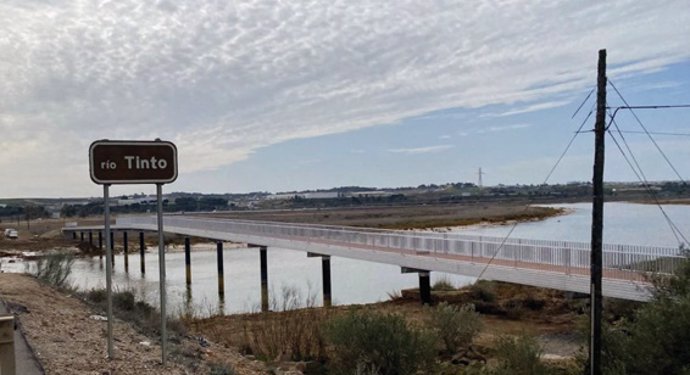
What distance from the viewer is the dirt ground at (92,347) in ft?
25.4

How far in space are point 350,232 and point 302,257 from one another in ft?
85.0

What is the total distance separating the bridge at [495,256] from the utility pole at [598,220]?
14.6 feet

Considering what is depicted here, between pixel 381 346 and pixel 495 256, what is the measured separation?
32.2 ft

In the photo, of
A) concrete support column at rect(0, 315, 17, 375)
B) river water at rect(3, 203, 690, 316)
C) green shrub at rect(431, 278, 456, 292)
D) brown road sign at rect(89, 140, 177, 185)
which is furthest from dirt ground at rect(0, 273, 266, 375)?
green shrub at rect(431, 278, 456, 292)

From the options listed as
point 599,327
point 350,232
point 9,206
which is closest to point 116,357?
point 599,327

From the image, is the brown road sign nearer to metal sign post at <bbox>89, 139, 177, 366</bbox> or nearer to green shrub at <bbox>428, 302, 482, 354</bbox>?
metal sign post at <bbox>89, 139, 177, 366</bbox>

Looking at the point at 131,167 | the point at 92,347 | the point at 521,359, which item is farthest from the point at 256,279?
the point at 131,167

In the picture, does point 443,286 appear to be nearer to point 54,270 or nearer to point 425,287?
point 425,287

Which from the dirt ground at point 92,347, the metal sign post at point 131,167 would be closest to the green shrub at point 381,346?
the dirt ground at point 92,347

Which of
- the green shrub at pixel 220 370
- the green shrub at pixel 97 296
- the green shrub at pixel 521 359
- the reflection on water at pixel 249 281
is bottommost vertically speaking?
the reflection on water at pixel 249 281

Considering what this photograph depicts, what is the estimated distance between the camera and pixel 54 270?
24203 mm

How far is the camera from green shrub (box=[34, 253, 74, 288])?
2286cm

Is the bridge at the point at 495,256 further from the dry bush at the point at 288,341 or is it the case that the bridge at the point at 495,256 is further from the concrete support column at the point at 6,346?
the concrete support column at the point at 6,346

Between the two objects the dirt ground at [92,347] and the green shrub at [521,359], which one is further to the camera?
the green shrub at [521,359]
